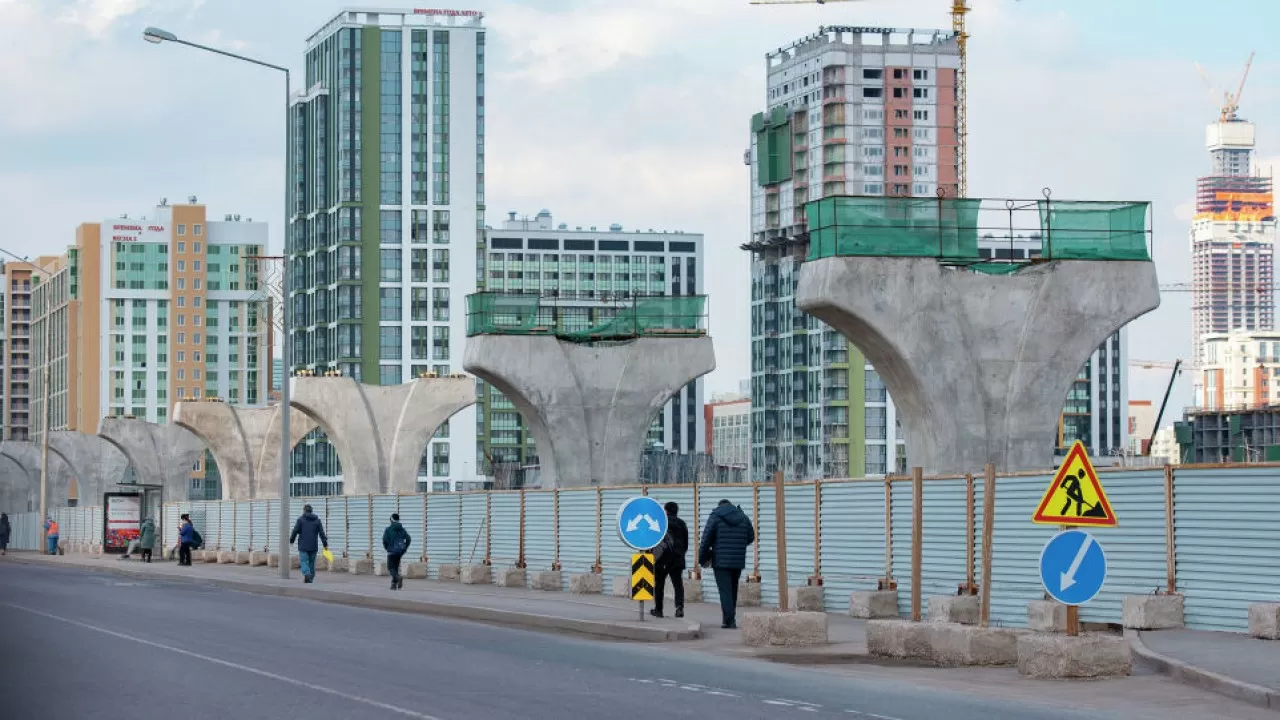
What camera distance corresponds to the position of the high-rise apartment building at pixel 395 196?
171625 mm

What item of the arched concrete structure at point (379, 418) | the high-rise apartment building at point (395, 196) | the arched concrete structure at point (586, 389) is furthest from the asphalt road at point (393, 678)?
the high-rise apartment building at point (395, 196)

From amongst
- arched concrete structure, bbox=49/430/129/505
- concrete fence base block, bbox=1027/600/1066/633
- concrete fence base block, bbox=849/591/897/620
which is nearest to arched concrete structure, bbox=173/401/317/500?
arched concrete structure, bbox=49/430/129/505

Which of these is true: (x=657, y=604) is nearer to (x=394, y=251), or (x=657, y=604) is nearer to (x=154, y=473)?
(x=154, y=473)

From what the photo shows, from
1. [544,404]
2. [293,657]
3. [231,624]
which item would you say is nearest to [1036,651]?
[293,657]

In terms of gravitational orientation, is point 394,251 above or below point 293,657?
above

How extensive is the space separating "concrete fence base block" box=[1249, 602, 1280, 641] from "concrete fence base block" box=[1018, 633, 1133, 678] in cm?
240

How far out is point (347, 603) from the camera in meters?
33.9

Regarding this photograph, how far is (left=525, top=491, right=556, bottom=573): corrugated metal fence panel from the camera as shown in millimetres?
37562

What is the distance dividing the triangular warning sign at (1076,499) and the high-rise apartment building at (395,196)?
6155 inches

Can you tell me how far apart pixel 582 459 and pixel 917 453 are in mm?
16570

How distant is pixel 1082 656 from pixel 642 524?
8315mm

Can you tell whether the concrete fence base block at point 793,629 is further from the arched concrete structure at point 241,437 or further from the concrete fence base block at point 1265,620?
the arched concrete structure at point 241,437

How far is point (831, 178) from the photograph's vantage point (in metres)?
193

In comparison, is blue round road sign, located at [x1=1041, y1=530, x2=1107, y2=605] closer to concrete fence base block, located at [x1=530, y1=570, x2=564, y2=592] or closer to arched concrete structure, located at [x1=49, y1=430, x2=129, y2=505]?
concrete fence base block, located at [x1=530, y1=570, x2=564, y2=592]
